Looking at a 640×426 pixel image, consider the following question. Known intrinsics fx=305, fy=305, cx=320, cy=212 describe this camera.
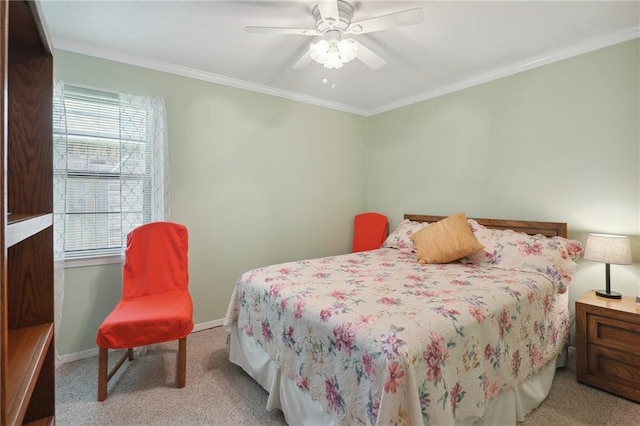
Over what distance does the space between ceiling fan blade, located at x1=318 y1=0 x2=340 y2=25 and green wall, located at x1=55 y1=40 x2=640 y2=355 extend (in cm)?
176

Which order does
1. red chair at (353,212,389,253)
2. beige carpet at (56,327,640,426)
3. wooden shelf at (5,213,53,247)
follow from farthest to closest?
red chair at (353,212,389,253), beige carpet at (56,327,640,426), wooden shelf at (5,213,53,247)

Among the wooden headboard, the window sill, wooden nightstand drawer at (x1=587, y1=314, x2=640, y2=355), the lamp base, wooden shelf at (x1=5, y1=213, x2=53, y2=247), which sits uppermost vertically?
wooden shelf at (x1=5, y1=213, x2=53, y2=247)

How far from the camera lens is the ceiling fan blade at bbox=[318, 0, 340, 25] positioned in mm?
1727

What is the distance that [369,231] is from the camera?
4082mm

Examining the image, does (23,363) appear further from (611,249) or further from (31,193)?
(611,249)

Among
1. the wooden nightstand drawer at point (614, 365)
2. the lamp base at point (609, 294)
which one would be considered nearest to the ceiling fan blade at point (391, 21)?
the lamp base at point (609, 294)

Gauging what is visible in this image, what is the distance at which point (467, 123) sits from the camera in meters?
3.30

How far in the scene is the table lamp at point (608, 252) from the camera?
2125mm

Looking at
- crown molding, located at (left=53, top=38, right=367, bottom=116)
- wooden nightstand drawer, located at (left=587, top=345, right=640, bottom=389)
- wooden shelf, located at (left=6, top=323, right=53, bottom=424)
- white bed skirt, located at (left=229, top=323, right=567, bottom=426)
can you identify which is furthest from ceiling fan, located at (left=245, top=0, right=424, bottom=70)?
wooden nightstand drawer, located at (left=587, top=345, right=640, bottom=389)

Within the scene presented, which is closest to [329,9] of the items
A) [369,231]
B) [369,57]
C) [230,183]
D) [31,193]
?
[369,57]

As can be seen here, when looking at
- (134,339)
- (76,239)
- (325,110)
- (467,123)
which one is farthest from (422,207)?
(76,239)

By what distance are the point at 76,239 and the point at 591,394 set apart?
4.03 meters

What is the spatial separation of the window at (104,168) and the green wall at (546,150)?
292cm

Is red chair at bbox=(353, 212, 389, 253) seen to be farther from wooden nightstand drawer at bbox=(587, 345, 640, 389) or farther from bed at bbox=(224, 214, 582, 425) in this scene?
wooden nightstand drawer at bbox=(587, 345, 640, 389)
